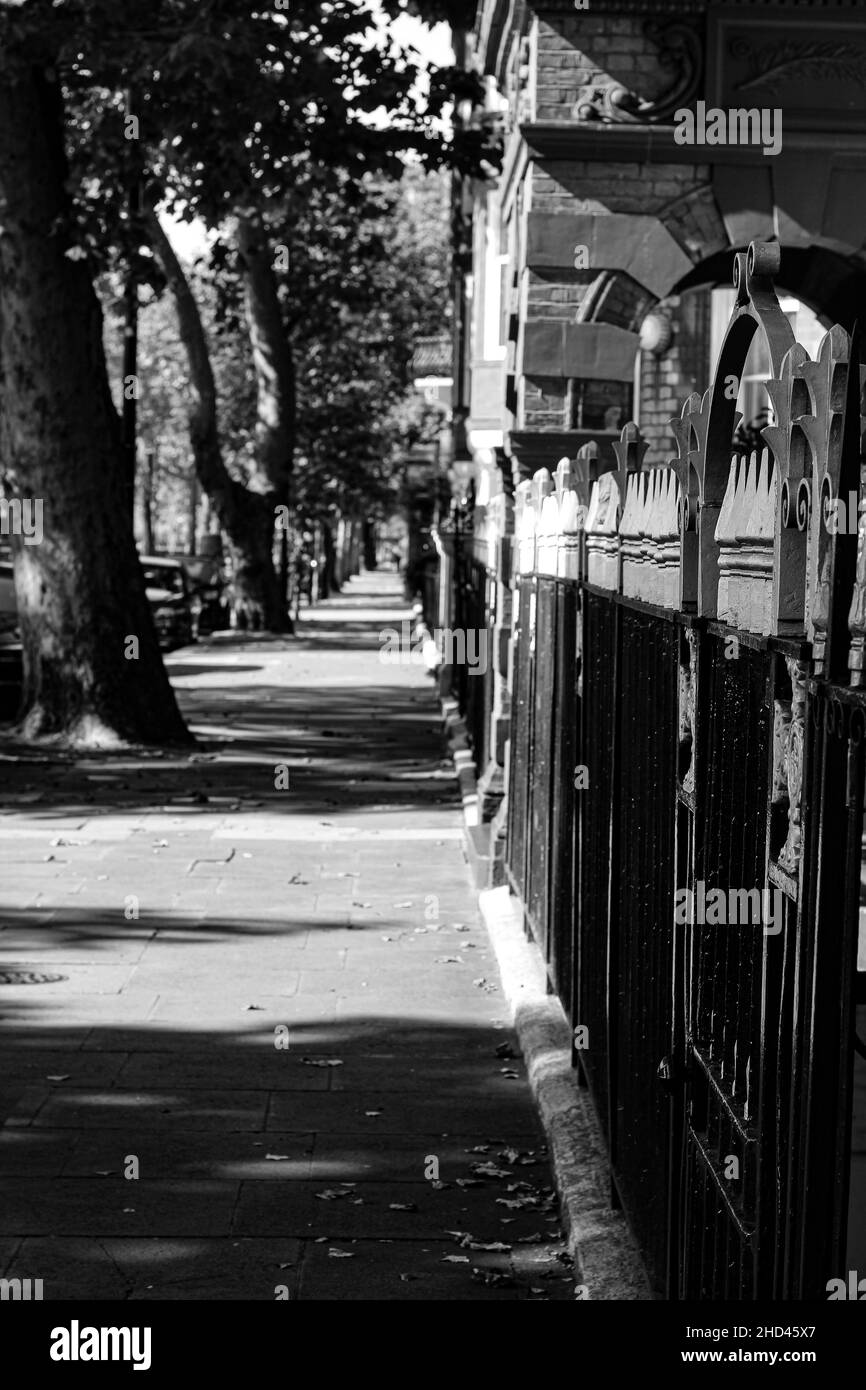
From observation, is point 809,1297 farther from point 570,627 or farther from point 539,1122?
point 570,627

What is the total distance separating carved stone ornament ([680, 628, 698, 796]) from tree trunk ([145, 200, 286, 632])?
33.8 metres

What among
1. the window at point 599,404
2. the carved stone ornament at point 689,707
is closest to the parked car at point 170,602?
the window at point 599,404

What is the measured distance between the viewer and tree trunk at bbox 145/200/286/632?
38344mm

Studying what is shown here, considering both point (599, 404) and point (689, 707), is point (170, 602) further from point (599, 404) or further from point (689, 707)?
point (689, 707)

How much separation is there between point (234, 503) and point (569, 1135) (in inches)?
1351

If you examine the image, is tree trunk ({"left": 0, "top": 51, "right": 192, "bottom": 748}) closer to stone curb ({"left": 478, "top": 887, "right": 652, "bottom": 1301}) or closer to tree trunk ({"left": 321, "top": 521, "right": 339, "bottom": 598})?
stone curb ({"left": 478, "top": 887, "right": 652, "bottom": 1301})

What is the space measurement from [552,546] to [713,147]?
20.3 feet

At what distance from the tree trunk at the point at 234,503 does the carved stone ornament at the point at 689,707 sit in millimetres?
33769

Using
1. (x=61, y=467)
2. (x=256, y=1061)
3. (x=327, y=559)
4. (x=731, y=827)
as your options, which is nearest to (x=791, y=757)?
(x=731, y=827)

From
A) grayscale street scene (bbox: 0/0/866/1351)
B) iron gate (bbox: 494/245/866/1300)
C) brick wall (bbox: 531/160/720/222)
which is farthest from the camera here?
brick wall (bbox: 531/160/720/222)

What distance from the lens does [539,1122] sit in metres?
6.49

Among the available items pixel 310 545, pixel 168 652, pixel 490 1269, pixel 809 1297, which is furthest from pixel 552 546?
pixel 310 545

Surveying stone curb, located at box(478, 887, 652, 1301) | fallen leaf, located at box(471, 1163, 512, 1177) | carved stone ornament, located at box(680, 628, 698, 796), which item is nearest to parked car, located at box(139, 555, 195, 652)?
stone curb, located at box(478, 887, 652, 1301)

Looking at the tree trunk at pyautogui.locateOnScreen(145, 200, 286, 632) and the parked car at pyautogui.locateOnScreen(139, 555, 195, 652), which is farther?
the tree trunk at pyautogui.locateOnScreen(145, 200, 286, 632)
